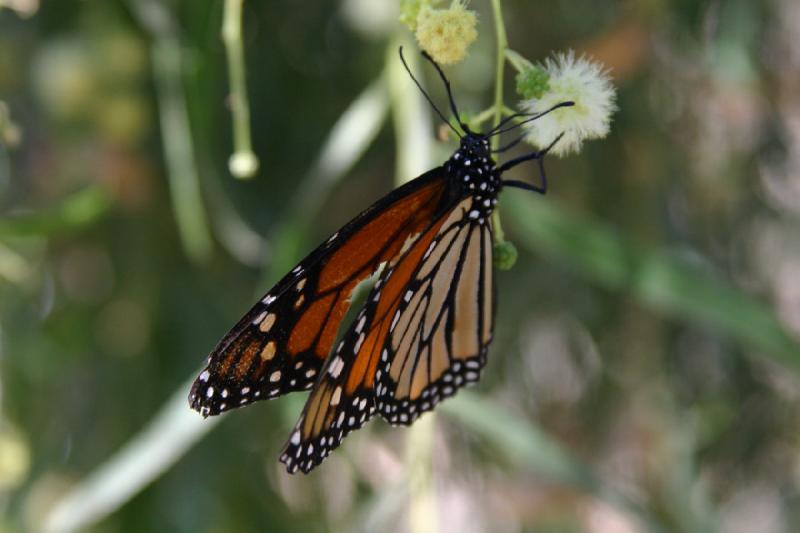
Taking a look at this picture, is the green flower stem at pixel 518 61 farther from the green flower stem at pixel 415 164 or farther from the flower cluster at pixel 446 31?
the green flower stem at pixel 415 164

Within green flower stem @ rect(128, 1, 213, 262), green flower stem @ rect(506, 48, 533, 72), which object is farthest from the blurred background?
green flower stem @ rect(506, 48, 533, 72)

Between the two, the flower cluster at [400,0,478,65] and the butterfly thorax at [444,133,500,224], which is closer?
the flower cluster at [400,0,478,65]

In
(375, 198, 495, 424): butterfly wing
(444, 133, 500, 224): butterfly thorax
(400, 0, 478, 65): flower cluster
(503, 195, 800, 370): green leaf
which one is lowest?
(503, 195, 800, 370): green leaf

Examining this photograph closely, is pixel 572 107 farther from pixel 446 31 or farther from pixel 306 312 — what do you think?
pixel 306 312

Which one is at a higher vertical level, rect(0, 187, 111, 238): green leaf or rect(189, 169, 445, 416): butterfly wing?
rect(0, 187, 111, 238): green leaf

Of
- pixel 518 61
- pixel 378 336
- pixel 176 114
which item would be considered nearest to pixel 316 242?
pixel 176 114

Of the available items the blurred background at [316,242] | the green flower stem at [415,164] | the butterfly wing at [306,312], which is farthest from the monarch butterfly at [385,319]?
the blurred background at [316,242]

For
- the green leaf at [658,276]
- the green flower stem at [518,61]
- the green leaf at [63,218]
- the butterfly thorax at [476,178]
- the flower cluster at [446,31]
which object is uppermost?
the green leaf at [63,218]

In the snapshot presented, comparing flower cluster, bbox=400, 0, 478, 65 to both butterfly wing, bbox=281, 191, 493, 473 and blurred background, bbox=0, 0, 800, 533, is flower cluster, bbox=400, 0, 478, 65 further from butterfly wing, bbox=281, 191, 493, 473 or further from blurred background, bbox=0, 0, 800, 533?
blurred background, bbox=0, 0, 800, 533
